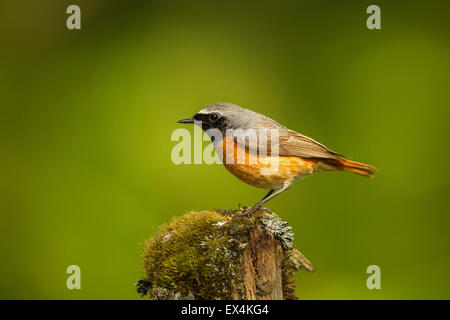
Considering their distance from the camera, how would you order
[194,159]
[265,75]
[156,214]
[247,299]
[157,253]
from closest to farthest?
[247,299] → [157,253] → [156,214] → [194,159] → [265,75]

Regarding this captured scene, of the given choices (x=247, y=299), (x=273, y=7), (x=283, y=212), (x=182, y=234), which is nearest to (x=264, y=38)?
(x=273, y=7)

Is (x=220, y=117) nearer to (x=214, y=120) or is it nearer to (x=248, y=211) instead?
(x=214, y=120)

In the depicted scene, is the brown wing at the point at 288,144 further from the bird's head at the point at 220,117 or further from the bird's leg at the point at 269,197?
the bird's leg at the point at 269,197

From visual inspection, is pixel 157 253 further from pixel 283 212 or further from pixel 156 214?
pixel 283 212

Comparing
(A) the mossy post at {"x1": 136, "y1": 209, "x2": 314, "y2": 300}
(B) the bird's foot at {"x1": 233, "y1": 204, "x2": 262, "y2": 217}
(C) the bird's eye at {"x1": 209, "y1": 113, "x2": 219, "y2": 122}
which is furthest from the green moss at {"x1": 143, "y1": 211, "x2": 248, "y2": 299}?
(C) the bird's eye at {"x1": 209, "y1": 113, "x2": 219, "y2": 122}

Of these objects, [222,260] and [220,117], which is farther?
[220,117]

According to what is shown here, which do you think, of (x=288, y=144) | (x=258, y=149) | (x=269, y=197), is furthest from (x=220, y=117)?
(x=269, y=197)

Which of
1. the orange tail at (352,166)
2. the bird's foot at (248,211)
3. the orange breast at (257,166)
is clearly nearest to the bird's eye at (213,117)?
the orange breast at (257,166)
